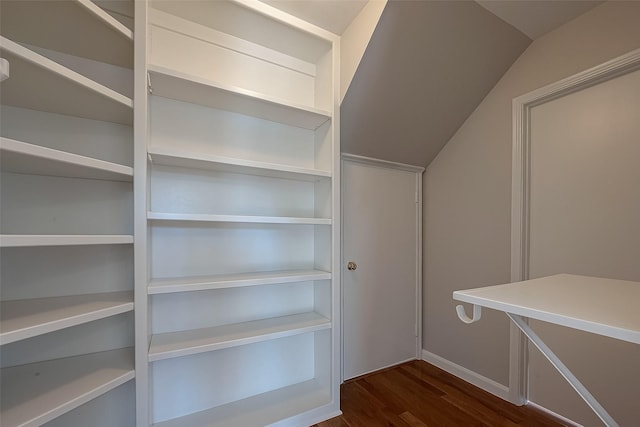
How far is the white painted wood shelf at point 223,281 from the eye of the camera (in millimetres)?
1232

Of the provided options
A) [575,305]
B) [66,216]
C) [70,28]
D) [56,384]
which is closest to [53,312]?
[56,384]

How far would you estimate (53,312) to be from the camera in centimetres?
98

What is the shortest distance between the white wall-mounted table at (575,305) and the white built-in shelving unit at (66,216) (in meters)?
1.38

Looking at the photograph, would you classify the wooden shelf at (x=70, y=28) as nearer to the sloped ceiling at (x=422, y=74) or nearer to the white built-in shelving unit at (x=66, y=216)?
the white built-in shelving unit at (x=66, y=216)

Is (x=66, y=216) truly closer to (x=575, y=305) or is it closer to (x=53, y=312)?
(x=53, y=312)

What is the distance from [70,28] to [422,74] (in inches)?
71.8

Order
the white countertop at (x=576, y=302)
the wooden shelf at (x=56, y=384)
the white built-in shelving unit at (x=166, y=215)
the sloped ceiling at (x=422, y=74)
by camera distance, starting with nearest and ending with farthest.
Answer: the white countertop at (x=576, y=302) → the wooden shelf at (x=56, y=384) → the white built-in shelving unit at (x=166, y=215) → the sloped ceiling at (x=422, y=74)

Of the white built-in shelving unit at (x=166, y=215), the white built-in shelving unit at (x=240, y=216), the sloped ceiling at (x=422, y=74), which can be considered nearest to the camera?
the white built-in shelving unit at (x=166, y=215)

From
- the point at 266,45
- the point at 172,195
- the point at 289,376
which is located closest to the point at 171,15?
the point at 266,45

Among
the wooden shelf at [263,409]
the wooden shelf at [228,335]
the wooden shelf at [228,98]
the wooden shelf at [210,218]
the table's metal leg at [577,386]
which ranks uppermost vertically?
the wooden shelf at [228,98]

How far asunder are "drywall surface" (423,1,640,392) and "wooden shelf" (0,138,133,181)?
2.22 metres

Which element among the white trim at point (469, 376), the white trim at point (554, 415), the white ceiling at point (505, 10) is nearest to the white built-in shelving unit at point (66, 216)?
the white ceiling at point (505, 10)

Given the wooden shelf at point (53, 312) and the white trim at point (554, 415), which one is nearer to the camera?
the wooden shelf at point (53, 312)

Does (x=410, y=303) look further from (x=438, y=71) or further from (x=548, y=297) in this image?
(x=438, y=71)
